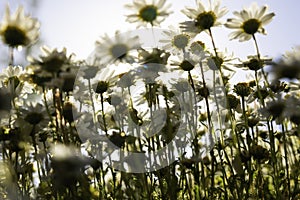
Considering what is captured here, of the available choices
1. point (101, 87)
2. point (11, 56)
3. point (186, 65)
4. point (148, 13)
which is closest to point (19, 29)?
point (11, 56)

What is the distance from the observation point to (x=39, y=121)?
1.60m

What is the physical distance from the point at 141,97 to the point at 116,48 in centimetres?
34

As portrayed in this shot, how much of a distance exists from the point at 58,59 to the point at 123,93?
2.31 feet

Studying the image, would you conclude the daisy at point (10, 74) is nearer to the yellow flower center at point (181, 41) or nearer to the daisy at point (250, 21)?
the yellow flower center at point (181, 41)

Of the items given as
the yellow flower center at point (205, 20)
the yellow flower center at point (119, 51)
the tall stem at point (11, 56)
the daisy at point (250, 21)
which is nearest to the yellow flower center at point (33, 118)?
the tall stem at point (11, 56)

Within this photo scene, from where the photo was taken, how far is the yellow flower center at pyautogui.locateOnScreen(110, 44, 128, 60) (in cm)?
189

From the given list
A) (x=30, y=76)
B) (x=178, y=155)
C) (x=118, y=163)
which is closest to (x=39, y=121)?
(x=30, y=76)

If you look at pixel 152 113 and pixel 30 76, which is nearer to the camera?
pixel 30 76

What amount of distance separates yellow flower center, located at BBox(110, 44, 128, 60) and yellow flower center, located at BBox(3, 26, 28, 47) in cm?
41

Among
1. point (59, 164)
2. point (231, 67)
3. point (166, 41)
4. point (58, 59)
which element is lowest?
point (59, 164)

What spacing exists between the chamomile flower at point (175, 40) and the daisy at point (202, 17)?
0.56ft

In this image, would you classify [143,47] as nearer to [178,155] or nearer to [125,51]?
[125,51]

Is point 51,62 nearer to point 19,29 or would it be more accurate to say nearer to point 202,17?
point 19,29

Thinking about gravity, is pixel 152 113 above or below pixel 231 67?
below
